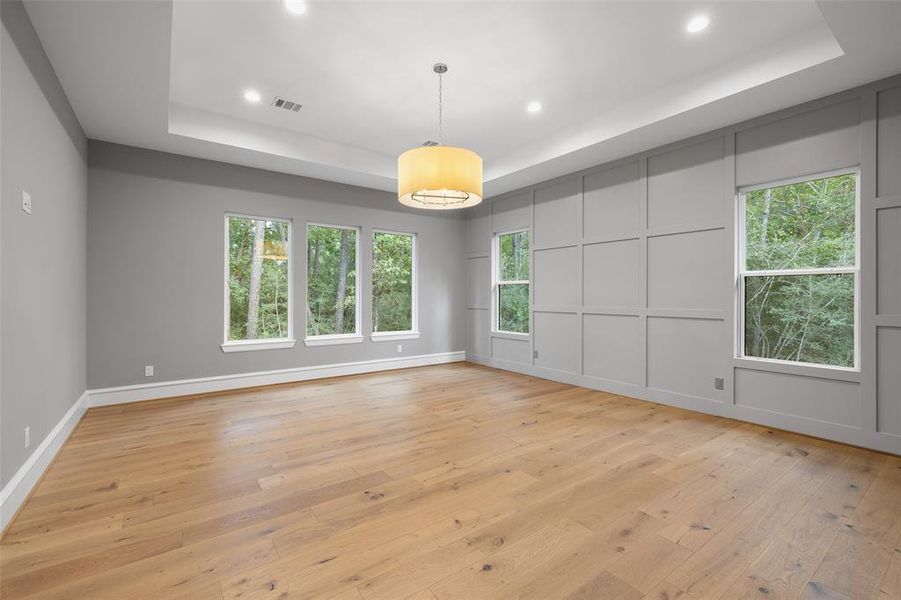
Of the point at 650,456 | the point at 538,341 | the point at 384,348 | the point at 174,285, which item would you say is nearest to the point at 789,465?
the point at 650,456

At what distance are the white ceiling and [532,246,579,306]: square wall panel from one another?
1.34 meters

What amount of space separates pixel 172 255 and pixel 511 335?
4645mm

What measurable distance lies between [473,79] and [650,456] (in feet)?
11.2

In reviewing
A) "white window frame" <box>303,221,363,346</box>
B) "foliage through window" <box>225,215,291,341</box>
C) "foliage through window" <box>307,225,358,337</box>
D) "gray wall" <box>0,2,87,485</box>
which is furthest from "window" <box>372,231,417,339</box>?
"gray wall" <box>0,2,87,485</box>

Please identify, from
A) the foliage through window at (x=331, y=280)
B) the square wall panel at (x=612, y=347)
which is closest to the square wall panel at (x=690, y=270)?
the square wall panel at (x=612, y=347)

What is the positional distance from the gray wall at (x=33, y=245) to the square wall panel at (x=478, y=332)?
5.16 m

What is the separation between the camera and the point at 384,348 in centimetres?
637

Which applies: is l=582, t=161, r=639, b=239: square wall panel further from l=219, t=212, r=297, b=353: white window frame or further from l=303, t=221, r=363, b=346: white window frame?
l=219, t=212, r=297, b=353: white window frame

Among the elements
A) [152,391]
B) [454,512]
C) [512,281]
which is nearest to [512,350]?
[512,281]

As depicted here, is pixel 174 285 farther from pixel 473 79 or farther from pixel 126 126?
pixel 473 79

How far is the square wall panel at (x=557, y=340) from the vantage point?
5418mm

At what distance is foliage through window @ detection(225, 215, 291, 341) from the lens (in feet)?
17.0

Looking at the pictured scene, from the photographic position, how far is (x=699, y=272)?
13.6 feet

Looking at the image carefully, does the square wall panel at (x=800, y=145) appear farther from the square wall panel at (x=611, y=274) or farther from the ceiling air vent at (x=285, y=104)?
the ceiling air vent at (x=285, y=104)
